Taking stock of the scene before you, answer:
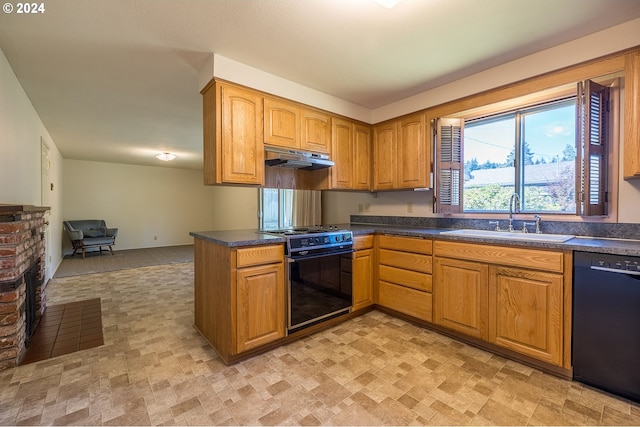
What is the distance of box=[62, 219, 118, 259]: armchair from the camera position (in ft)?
21.0

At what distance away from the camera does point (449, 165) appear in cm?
293

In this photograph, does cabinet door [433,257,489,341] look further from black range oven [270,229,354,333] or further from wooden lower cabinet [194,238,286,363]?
wooden lower cabinet [194,238,286,363]

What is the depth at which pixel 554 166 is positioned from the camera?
248cm

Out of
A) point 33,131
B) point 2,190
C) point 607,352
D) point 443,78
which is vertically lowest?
point 607,352

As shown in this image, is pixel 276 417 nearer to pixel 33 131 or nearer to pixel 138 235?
pixel 33 131

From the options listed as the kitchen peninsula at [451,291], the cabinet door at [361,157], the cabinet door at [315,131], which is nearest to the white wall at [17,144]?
the kitchen peninsula at [451,291]

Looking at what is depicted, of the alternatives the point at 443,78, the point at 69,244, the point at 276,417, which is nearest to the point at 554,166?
the point at 443,78

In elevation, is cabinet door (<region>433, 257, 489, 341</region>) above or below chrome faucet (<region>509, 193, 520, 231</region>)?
below

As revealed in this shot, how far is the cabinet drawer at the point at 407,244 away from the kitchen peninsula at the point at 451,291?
0.01m

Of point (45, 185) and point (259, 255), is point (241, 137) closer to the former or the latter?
point (259, 255)

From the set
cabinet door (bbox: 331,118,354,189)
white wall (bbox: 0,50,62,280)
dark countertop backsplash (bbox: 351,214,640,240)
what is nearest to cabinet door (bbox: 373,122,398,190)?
cabinet door (bbox: 331,118,354,189)

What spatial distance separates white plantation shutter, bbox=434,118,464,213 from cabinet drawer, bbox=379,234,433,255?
1.59 ft

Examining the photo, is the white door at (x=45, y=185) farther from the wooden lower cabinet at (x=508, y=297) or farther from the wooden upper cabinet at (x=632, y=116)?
the wooden upper cabinet at (x=632, y=116)

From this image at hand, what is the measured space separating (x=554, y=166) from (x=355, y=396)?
254cm
